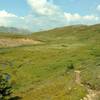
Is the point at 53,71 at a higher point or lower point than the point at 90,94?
higher

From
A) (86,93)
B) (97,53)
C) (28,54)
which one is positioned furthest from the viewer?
(28,54)

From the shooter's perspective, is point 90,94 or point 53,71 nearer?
point 90,94

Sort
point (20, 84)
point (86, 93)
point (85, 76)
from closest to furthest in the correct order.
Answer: point (86, 93) → point (85, 76) → point (20, 84)

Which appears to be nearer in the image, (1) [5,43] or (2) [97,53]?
(2) [97,53]

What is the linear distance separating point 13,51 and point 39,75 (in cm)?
3566

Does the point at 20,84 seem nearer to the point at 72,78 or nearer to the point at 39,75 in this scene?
the point at 39,75

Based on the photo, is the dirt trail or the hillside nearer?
the dirt trail

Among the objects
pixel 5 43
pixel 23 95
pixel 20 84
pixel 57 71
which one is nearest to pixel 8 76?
pixel 20 84

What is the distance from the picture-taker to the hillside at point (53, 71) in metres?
64.1

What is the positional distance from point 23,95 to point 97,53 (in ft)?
150

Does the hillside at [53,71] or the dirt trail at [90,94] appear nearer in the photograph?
the dirt trail at [90,94]

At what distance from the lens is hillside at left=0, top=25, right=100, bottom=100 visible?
6406 cm

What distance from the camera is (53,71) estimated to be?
286 feet

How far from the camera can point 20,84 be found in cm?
8019
